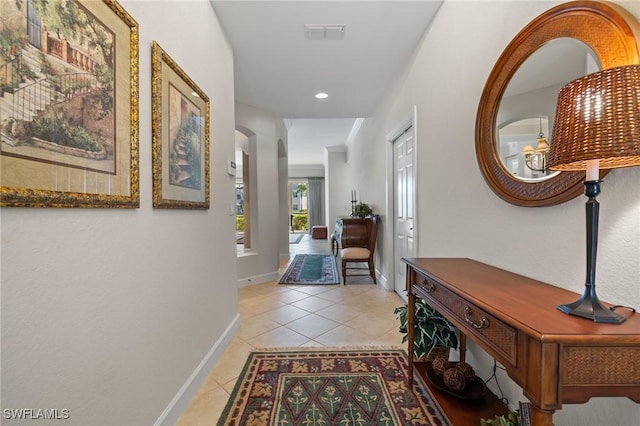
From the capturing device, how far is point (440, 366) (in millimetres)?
1554

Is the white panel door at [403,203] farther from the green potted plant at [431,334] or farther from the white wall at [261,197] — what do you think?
the white wall at [261,197]

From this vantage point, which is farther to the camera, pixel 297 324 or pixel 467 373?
pixel 297 324

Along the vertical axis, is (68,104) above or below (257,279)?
above

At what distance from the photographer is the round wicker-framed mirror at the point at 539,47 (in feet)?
2.82

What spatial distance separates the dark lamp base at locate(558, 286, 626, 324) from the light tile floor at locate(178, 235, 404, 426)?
1.67m

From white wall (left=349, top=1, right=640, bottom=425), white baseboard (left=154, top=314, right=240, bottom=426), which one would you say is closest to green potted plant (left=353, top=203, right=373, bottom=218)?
white wall (left=349, top=1, right=640, bottom=425)

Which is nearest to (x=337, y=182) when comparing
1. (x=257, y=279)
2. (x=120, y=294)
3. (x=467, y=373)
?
(x=257, y=279)

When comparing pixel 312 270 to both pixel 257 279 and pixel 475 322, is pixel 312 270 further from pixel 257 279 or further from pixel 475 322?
pixel 475 322

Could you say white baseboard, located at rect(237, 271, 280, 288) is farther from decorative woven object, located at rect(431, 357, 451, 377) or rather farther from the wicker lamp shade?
the wicker lamp shade

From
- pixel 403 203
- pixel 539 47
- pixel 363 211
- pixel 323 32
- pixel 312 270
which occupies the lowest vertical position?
pixel 312 270

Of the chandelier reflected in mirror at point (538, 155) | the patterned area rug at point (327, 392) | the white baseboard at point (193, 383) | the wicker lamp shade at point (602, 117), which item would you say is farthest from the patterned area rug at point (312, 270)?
the wicker lamp shade at point (602, 117)

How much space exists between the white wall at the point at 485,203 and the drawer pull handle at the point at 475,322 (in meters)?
0.43

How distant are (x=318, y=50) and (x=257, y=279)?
3155 millimetres

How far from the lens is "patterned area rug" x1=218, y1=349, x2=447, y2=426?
146 cm
